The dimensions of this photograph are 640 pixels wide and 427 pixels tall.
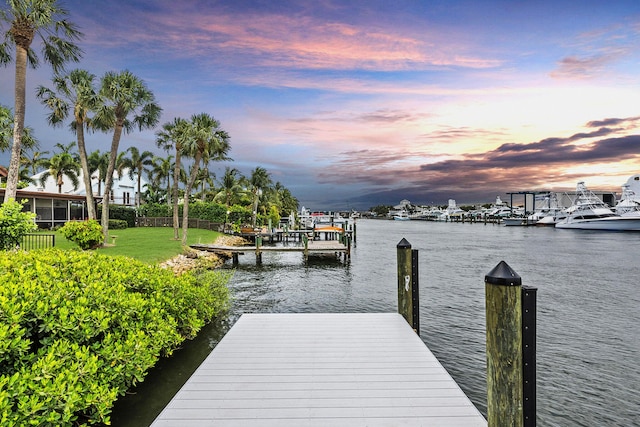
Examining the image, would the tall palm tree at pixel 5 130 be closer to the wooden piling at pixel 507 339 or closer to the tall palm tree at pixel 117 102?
the tall palm tree at pixel 117 102

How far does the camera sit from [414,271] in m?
7.21

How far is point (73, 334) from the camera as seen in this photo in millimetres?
4367

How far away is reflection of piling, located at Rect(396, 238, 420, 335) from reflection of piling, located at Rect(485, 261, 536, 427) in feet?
12.7

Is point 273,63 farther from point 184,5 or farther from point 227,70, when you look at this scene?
point 184,5

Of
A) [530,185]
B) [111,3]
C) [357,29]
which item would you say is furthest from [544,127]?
[530,185]

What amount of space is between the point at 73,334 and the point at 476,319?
39.2 feet

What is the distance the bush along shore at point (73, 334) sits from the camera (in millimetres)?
3373

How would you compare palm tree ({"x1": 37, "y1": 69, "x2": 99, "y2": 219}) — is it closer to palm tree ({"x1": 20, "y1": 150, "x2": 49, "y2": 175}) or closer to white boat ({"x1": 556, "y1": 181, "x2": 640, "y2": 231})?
palm tree ({"x1": 20, "y1": 150, "x2": 49, "y2": 175})

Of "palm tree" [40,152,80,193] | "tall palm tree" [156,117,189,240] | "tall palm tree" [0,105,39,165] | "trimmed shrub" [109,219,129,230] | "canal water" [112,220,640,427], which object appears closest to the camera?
"canal water" [112,220,640,427]

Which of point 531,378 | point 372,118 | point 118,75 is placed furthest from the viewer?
point 372,118

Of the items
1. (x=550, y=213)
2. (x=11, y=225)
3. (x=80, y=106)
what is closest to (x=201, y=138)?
(x=80, y=106)

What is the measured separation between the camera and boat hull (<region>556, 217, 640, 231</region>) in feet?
246

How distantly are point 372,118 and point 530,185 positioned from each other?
5039 inches

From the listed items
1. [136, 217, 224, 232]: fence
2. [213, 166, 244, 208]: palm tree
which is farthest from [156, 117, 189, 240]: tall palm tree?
[213, 166, 244, 208]: palm tree
